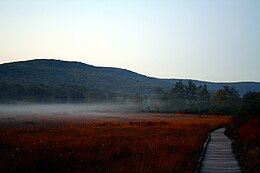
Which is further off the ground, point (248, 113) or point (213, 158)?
point (248, 113)

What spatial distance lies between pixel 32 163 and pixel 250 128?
13094 mm

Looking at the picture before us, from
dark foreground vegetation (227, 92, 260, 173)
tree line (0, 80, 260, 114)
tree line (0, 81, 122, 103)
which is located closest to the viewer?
dark foreground vegetation (227, 92, 260, 173)

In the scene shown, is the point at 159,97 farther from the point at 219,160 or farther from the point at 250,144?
the point at 219,160

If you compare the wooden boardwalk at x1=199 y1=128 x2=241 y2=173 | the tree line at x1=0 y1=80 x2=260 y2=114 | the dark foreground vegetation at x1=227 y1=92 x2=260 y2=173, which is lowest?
the wooden boardwalk at x1=199 y1=128 x2=241 y2=173

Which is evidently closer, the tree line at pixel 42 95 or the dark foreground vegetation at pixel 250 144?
the dark foreground vegetation at pixel 250 144

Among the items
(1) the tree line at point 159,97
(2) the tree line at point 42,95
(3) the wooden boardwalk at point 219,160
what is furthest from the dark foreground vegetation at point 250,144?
(2) the tree line at point 42,95

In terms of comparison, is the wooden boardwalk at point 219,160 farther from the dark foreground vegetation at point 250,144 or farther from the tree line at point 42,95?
the tree line at point 42,95

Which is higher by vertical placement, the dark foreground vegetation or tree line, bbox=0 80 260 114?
tree line, bbox=0 80 260 114

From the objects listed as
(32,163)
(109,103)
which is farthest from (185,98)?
(32,163)

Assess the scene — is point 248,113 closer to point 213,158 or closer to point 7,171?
point 213,158

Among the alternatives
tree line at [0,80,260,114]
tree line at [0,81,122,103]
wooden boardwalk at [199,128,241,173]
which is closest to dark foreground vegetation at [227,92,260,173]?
wooden boardwalk at [199,128,241,173]

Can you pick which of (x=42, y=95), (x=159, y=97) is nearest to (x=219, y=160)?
(x=159, y=97)

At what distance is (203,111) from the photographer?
9850 cm

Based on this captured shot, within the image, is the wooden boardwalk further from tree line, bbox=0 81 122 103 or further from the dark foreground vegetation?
tree line, bbox=0 81 122 103
